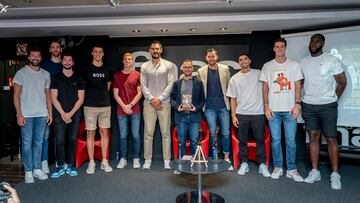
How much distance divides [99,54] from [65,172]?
168 centimetres

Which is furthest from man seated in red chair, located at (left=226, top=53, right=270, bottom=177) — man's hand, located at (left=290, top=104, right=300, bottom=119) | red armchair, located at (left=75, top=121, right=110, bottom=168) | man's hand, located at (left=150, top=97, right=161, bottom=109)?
red armchair, located at (left=75, top=121, right=110, bottom=168)

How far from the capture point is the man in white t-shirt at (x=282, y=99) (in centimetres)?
376

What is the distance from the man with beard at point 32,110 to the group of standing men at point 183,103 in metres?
0.01

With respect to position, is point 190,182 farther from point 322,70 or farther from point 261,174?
point 322,70

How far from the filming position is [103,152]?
433cm

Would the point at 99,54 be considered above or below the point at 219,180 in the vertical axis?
above

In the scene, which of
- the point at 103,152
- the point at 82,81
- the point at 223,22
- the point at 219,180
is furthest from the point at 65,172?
the point at 223,22

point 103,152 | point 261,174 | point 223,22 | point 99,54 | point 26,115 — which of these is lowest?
point 261,174

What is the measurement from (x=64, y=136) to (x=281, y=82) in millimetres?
2935

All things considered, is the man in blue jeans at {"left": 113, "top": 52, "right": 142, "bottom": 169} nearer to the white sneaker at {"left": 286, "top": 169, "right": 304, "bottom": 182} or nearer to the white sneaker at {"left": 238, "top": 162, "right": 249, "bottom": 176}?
the white sneaker at {"left": 238, "top": 162, "right": 249, "bottom": 176}

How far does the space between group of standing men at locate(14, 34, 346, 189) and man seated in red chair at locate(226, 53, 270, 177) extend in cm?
1

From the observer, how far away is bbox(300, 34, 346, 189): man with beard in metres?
3.61

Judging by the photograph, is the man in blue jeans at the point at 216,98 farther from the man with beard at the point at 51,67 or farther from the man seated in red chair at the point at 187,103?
the man with beard at the point at 51,67

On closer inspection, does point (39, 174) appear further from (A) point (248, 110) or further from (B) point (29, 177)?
(A) point (248, 110)
